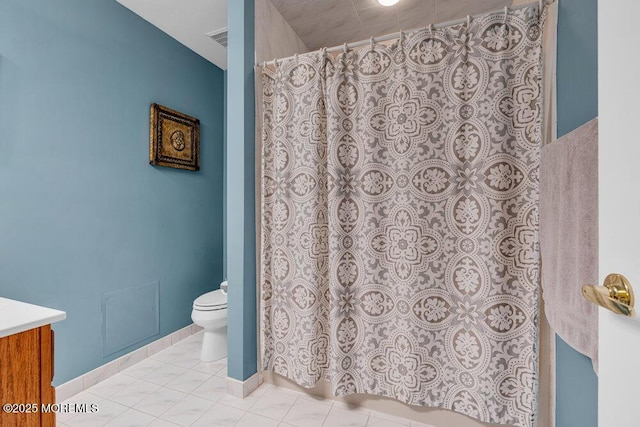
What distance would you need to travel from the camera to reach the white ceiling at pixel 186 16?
6.55 ft

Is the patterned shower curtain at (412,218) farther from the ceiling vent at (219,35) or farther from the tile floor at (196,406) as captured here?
the ceiling vent at (219,35)

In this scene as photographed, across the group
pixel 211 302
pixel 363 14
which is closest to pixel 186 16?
pixel 363 14

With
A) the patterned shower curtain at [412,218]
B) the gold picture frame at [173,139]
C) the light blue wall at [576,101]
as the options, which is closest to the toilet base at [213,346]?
the patterned shower curtain at [412,218]

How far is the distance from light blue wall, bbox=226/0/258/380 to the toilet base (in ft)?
1.41

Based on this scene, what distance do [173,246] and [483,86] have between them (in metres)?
2.31

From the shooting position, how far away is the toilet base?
83.1 inches

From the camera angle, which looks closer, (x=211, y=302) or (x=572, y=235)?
(x=572, y=235)

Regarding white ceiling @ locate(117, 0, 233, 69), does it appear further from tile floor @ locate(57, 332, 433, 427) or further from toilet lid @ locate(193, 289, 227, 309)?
tile floor @ locate(57, 332, 433, 427)

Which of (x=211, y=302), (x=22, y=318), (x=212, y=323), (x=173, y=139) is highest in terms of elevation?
(x=173, y=139)

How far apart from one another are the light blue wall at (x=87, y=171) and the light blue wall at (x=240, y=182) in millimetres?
835

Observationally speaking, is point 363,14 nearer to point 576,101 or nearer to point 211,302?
point 576,101

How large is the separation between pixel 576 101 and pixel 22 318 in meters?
2.02

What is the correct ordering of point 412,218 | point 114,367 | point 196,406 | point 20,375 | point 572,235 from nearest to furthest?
point 572,235, point 20,375, point 412,218, point 196,406, point 114,367
